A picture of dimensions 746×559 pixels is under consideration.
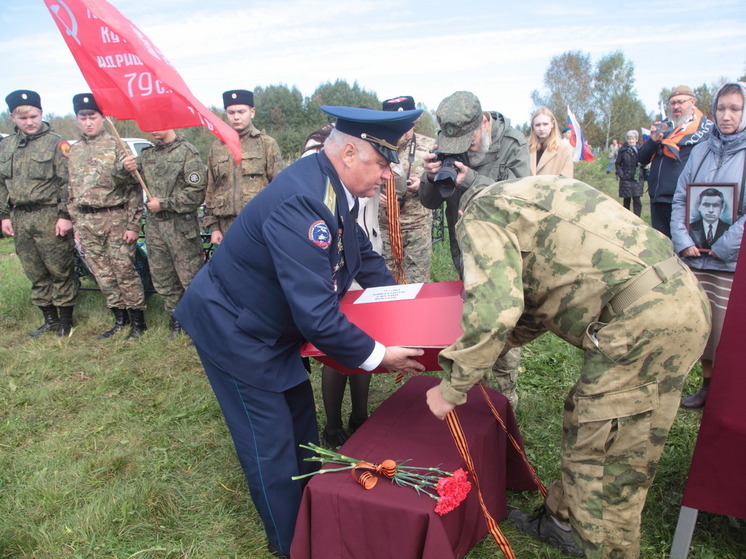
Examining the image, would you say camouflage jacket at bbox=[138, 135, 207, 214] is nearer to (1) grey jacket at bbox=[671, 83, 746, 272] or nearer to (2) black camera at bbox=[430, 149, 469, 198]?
(2) black camera at bbox=[430, 149, 469, 198]

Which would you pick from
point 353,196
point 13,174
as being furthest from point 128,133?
point 353,196

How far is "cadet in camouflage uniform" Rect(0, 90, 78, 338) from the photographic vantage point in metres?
5.33

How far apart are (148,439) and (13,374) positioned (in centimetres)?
197

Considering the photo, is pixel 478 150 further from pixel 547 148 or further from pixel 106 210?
pixel 106 210

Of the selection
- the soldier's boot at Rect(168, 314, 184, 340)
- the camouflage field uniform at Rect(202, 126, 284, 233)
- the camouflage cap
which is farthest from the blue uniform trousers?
the soldier's boot at Rect(168, 314, 184, 340)

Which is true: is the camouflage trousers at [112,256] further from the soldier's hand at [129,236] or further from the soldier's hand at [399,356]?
the soldier's hand at [399,356]

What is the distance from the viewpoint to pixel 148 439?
12.0 ft

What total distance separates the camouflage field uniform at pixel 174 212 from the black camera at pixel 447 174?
2929 millimetres

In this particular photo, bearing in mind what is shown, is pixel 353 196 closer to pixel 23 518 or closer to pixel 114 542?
pixel 114 542

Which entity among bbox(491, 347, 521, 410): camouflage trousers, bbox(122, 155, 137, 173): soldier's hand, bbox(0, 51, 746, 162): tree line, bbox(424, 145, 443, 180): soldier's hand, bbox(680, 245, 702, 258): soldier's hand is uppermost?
bbox(0, 51, 746, 162): tree line

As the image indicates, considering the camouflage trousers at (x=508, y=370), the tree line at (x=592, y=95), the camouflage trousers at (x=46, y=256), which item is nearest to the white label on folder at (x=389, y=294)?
the camouflage trousers at (x=508, y=370)

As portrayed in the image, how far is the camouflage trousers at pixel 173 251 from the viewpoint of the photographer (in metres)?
5.26

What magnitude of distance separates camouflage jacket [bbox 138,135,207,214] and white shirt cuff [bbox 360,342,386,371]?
363 centimetres

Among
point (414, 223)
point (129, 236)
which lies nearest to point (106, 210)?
point (129, 236)
